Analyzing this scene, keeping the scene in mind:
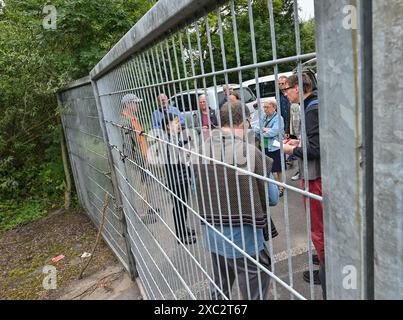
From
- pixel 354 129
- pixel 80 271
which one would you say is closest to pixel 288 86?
pixel 354 129

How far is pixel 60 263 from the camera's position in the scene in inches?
196

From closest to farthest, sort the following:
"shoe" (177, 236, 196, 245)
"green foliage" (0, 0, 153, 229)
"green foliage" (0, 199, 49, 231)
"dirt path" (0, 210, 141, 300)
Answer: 1. "shoe" (177, 236, 196, 245)
2. "dirt path" (0, 210, 141, 300)
3. "green foliage" (0, 0, 153, 229)
4. "green foliage" (0, 199, 49, 231)

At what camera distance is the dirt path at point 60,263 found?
164 inches

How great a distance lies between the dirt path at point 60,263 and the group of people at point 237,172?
268 cm

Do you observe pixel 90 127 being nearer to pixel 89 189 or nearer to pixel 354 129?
pixel 89 189

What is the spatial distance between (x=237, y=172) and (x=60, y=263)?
4621 millimetres

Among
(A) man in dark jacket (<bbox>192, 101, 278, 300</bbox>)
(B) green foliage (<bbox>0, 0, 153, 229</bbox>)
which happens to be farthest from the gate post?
(B) green foliage (<bbox>0, 0, 153, 229</bbox>)

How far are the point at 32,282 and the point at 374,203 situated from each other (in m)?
4.87

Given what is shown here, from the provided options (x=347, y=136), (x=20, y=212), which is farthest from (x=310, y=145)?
(x=20, y=212)

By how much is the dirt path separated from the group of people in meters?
2.68

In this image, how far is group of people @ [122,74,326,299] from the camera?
3.49 feet

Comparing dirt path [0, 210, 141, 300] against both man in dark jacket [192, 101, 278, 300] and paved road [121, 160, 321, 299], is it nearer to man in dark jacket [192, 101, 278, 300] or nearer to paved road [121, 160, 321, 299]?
paved road [121, 160, 321, 299]

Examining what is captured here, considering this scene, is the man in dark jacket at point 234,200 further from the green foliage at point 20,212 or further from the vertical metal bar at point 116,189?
the green foliage at point 20,212
